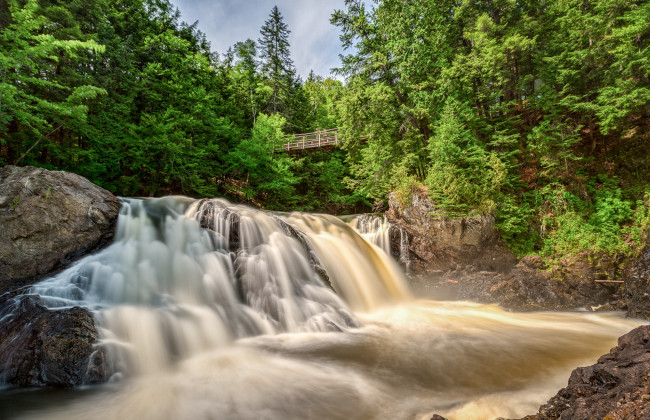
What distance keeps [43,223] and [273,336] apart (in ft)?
17.3

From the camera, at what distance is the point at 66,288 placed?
4902 millimetres

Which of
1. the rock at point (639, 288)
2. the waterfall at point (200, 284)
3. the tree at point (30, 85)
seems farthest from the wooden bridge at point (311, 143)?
the rock at point (639, 288)

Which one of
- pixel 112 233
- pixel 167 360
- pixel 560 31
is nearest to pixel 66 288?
pixel 112 233

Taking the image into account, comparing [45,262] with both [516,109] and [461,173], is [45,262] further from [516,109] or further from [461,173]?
[516,109]

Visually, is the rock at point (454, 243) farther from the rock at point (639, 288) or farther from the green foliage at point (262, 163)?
the green foliage at point (262, 163)

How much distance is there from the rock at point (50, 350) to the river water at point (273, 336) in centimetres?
19

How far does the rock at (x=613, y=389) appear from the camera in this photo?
1.49 meters

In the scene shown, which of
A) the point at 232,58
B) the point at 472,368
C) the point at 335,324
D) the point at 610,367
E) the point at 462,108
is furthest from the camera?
the point at 232,58

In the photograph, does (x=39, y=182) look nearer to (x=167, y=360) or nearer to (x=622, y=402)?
(x=167, y=360)

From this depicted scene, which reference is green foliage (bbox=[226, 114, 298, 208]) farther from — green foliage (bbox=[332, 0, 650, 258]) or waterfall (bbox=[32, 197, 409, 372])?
waterfall (bbox=[32, 197, 409, 372])

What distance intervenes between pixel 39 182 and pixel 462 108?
11901 mm

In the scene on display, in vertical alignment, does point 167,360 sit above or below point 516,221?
Answer: below

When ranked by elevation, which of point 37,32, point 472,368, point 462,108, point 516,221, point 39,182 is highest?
point 37,32

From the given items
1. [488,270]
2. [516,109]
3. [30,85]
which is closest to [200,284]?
[488,270]
